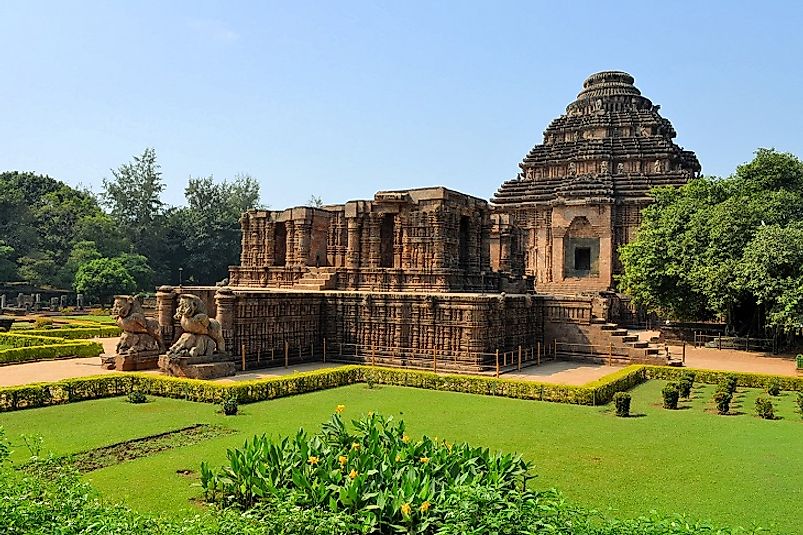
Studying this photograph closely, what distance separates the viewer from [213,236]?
5341 centimetres

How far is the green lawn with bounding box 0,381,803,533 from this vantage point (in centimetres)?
727

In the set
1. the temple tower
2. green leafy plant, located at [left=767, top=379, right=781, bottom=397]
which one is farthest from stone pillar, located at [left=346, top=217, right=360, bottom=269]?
the temple tower

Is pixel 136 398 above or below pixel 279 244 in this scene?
below

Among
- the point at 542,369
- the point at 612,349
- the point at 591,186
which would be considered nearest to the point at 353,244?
the point at 542,369

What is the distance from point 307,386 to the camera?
45.8ft

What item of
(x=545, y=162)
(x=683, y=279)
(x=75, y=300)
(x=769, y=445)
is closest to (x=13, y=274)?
(x=75, y=300)

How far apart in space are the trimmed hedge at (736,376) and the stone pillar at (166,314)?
12.0 metres

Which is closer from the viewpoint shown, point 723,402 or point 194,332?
point 723,402

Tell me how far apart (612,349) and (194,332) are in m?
11.7

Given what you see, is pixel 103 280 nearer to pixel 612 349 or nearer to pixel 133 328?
pixel 133 328

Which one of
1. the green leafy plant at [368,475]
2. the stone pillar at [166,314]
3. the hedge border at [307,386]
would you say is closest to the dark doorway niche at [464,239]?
the hedge border at [307,386]

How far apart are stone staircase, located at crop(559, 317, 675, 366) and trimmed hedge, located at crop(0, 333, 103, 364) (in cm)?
1410

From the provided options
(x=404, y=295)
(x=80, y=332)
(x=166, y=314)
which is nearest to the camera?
(x=166, y=314)

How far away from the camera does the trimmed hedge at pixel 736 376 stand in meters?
15.2
